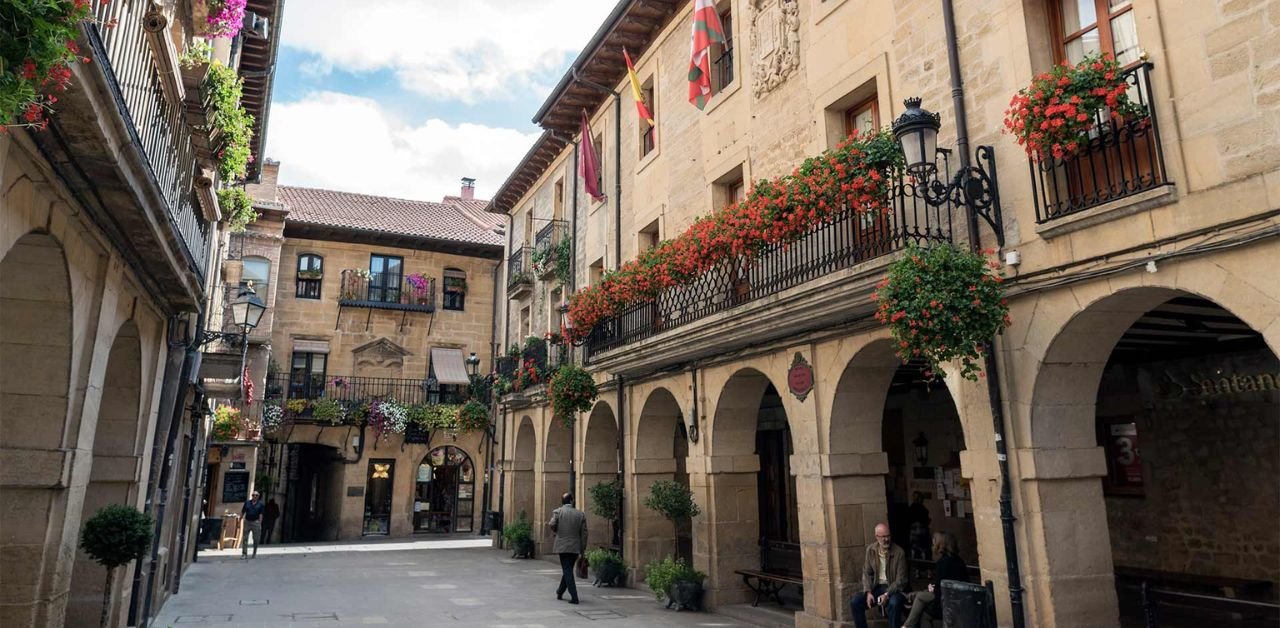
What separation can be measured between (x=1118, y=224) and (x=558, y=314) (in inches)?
604

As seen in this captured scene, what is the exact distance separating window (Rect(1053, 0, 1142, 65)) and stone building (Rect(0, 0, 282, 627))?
24.6 feet

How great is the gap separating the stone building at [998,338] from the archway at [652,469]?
44 mm

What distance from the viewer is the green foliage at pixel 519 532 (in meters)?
20.4

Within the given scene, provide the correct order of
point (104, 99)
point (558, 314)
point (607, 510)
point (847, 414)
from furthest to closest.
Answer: point (558, 314) → point (607, 510) → point (847, 414) → point (104, 99)

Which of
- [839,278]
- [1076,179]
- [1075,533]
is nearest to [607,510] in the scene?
[839,278]

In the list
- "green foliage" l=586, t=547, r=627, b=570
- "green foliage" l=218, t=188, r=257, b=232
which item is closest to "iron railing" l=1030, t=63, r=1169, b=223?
"green foliage" l=586, t=547, r=627, b=570

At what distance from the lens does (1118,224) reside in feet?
21.5

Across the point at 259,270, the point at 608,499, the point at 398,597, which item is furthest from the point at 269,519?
the point at 608,499

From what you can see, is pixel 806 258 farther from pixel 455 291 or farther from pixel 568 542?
pixel 455 291

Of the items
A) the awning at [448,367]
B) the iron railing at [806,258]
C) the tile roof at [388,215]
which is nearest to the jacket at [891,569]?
the iron railing at [806,258]

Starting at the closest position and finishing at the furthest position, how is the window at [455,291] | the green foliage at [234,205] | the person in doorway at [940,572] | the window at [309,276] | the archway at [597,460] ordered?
1. the person in doorway at [940,572]
2. the green foliage at [234,205]
3. the archway at [597,460]
4. the window at [309,276]
5. the window at [455,291]

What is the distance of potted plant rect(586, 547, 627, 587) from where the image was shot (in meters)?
14.9

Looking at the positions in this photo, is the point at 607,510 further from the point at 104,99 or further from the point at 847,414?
the point at 104,99

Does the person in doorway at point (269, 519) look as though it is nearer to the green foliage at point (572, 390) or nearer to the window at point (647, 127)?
the green foliage at point (572, 390)
